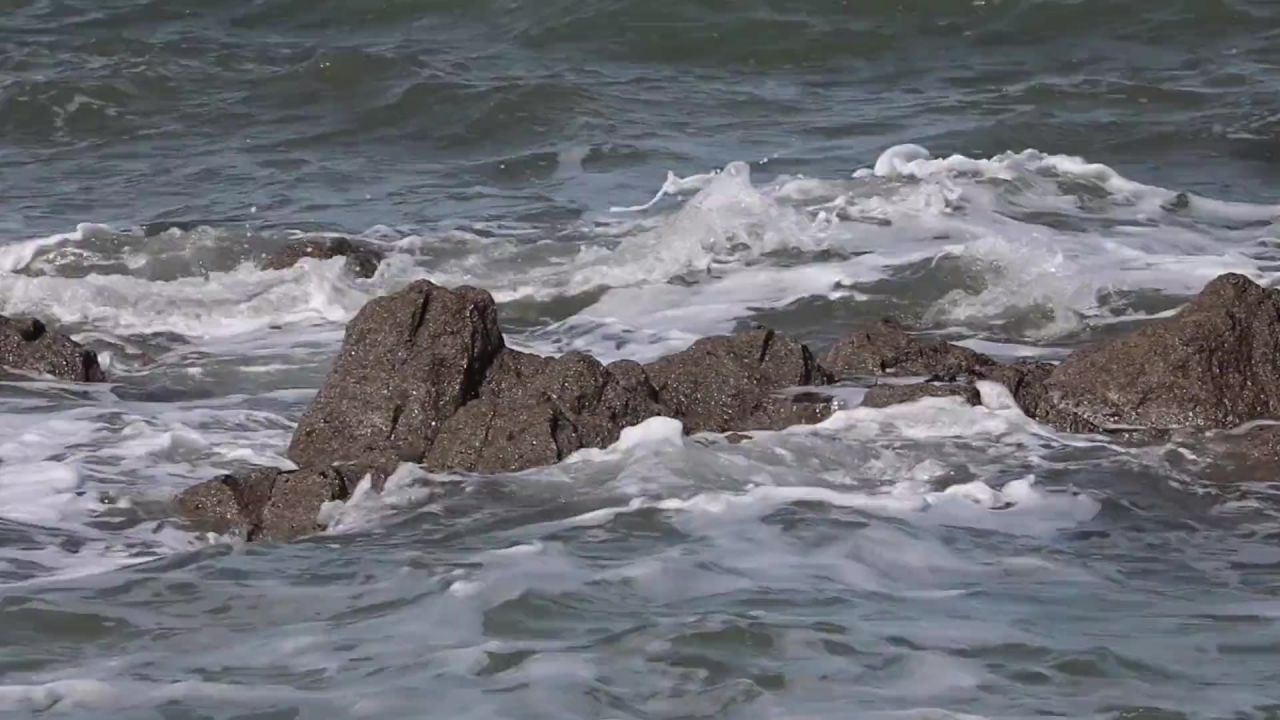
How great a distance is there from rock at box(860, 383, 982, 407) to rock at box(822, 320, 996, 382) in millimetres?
214

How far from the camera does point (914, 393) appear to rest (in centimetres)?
738

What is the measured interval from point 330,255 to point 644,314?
1985mm

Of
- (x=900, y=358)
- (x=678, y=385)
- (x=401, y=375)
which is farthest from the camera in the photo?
(x=900, y=358)

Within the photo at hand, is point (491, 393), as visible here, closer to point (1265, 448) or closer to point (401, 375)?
point (401, 375)

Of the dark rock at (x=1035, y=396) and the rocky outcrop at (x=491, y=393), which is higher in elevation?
the rocky outcrop at (x=491, y=393)

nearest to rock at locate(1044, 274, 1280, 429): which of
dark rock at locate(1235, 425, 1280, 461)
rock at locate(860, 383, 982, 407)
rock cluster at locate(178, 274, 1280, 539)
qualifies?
rock cluster at locate(178, 274, 1280, 539)

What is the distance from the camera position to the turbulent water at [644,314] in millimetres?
5324

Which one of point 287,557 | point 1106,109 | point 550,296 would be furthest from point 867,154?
point 287,557

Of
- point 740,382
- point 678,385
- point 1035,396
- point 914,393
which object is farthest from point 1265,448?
point 678,385

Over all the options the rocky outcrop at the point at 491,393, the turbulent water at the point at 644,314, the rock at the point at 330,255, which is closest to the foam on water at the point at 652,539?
the turbulent water at the point at 644,314

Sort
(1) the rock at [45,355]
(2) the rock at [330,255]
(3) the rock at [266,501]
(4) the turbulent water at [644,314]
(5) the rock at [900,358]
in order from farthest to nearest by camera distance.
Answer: (2) the rock at [330,255] < (1) the rock at [45,355] < (5) the rock at [900,358] < (3) the rock at [266,501] < (4) the turbulent water at [644,314]

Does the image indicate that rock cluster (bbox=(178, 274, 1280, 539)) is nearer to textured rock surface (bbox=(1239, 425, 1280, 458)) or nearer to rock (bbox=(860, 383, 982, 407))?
rock (bbox=(860, 383, 982, 407))

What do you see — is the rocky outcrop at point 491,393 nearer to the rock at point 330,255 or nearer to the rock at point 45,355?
the rock at point 45,355

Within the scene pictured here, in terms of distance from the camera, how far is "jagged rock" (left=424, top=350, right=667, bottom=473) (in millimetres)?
6945
